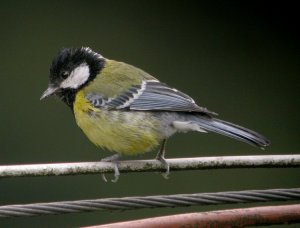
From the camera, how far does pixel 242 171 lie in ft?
23.2

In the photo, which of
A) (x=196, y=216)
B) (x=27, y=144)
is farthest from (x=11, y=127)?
(x=196, y=216)

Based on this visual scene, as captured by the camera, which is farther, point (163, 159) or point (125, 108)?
point (125, 108)

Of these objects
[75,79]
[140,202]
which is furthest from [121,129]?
[140,202]

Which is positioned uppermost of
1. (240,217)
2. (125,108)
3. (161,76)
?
(161,76)

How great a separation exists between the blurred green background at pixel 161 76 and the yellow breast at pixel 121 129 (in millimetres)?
2023

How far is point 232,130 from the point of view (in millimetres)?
4539

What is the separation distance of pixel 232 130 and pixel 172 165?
1.61 ft

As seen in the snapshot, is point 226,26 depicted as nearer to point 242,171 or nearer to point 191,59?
point 191,59

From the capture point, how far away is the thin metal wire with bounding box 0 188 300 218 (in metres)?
3.37

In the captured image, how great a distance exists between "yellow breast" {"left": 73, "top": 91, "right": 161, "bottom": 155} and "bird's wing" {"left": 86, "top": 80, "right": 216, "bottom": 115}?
4cm

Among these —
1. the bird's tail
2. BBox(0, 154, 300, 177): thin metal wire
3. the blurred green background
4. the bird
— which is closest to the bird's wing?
the bird

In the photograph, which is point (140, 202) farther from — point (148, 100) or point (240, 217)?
point (148, 100)

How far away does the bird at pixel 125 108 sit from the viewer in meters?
4.70

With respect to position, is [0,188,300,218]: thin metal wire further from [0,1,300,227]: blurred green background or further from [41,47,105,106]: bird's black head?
[0,1,300,227]: blurred green background
